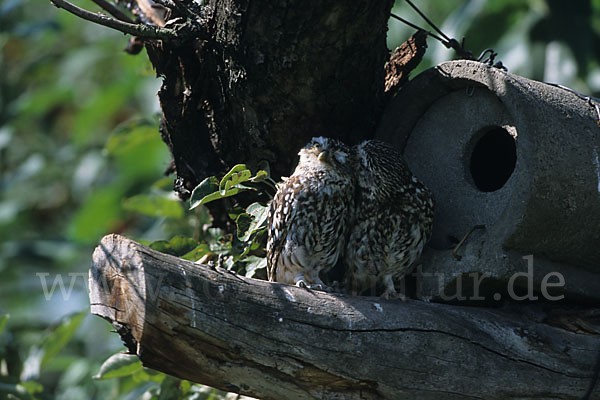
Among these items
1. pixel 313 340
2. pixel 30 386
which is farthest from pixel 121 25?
pixel 30 386

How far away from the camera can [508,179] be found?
10.4 feet

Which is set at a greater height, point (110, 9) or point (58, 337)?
point (110, 9)

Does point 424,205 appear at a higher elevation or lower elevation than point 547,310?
higher

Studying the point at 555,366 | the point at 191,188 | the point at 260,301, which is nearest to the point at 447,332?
the point at 555,366

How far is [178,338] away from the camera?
2510mm

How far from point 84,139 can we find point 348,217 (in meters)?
4.31

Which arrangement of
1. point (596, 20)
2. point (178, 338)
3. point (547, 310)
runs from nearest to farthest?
1. point (178, 338)
2. point (547, 310)
3. point (596, 20)

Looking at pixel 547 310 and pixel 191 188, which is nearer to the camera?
pixel 547 310

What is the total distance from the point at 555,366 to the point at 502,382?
23cm

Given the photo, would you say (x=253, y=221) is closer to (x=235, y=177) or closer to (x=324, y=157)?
(x=235, y=177)

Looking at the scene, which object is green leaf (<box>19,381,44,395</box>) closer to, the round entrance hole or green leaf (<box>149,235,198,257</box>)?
green leaf (<box>149,235,198,257</box>)

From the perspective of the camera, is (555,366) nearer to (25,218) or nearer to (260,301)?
(260,301)

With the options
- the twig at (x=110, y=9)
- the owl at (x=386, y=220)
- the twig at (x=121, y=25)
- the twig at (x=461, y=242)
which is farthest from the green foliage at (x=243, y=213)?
the twig at (x=110, y=9)

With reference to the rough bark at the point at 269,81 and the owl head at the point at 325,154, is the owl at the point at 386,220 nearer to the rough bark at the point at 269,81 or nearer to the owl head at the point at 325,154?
the owl head at the point at 325,154
